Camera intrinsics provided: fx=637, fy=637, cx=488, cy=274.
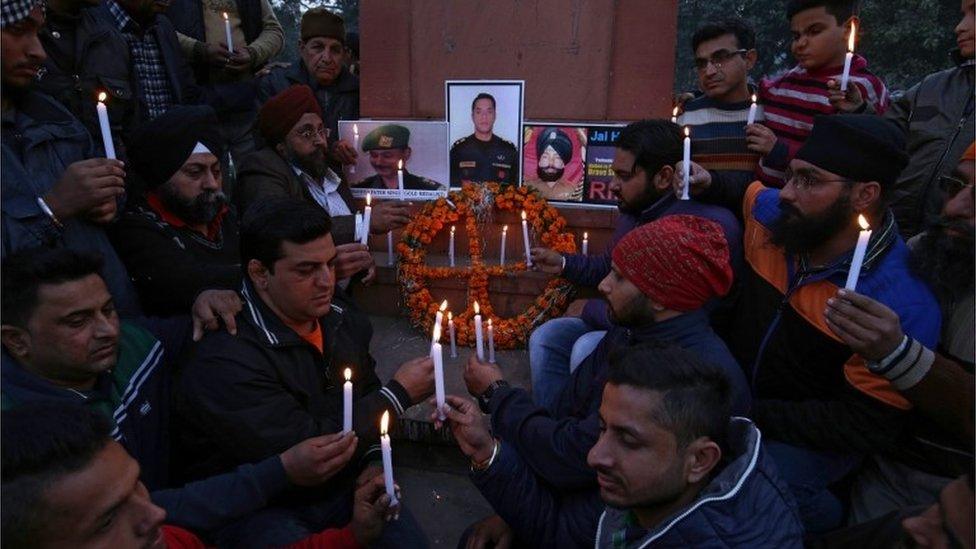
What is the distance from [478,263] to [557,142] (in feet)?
3.95

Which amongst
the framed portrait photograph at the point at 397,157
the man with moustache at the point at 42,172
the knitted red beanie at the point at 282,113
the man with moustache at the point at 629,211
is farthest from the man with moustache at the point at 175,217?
the man with moustache at the point at 629,211

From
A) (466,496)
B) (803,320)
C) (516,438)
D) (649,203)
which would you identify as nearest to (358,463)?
(516,438)

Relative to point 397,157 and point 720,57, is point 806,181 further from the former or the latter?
point 397,157

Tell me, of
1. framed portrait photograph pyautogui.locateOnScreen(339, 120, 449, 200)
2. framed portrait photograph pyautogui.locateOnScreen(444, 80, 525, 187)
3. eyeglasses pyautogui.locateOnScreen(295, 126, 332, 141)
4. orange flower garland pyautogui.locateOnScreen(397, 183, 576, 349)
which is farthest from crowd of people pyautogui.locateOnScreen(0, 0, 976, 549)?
framed portrait photograph pyautogui.locateOnScreen(339, 120, 449, 200)

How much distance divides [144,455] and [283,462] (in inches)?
32.0

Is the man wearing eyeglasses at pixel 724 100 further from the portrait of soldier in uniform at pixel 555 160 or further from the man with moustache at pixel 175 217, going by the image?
the man with moustache at pixel 175 217

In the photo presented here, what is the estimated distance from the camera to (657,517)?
2.04 m

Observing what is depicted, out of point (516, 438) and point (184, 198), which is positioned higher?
point (184, 198)

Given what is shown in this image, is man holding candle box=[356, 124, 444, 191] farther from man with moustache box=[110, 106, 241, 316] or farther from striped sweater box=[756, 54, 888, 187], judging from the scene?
striped sweater box=[756, 54, 888, 187]

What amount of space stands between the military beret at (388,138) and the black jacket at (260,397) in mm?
2743

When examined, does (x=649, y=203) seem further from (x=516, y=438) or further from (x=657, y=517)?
(x=657, y=517)

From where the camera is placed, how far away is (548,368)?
13.7 feet

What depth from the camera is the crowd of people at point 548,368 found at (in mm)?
1949

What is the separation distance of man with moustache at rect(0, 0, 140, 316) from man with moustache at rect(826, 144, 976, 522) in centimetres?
314
